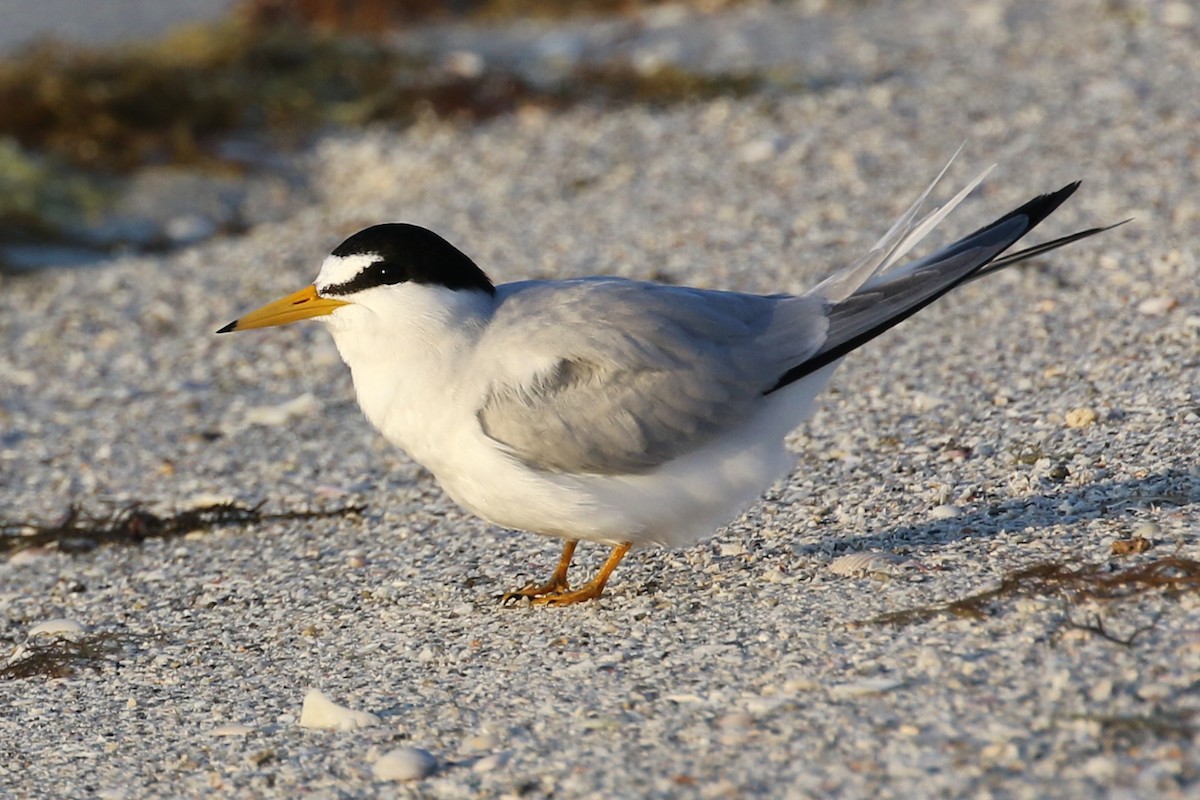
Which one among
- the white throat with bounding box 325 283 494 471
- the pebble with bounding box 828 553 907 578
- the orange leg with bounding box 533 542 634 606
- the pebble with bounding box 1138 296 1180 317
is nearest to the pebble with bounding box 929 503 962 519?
the pebble with bounding box 828 553 907 578

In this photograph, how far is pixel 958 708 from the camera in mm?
3115

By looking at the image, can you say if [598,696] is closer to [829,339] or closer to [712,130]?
[829,339]

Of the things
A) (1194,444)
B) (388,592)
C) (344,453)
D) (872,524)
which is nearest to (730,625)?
(872,524)

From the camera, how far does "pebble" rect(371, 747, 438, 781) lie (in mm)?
3215

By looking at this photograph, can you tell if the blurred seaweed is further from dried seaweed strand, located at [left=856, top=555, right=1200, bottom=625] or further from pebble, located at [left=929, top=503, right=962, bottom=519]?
dried seaweed strand, located at [left=856, top=555, right=1200, bottom=625]

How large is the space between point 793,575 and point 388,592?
118 cm

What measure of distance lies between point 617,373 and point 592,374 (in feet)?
0.21

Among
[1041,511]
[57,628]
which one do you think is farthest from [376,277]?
[1041,511]

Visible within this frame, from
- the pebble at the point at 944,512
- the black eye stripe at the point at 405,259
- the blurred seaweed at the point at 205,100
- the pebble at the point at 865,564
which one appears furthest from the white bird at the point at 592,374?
the blurred seaweed at the point at 205,100

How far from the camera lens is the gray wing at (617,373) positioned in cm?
397

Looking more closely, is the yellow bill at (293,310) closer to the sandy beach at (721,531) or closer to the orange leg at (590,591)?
the sandy beach at (721,531)

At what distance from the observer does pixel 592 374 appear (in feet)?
13.2

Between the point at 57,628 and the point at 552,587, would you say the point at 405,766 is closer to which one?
the point at 552,587

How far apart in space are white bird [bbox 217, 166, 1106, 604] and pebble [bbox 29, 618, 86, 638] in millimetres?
1083
